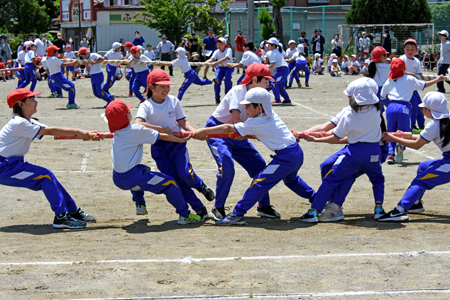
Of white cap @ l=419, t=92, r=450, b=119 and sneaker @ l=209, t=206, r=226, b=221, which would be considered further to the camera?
sneaker @ l=209, t=206, r=226, b=221

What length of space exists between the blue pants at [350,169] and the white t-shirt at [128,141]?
7.01ft

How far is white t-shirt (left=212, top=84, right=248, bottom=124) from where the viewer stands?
682 centimetres

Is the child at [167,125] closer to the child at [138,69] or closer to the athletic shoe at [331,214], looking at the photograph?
the athletic shoe at [331,214]

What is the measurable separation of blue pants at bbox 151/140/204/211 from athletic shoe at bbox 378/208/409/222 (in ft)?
7.45

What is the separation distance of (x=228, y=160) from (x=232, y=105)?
0.68 metres

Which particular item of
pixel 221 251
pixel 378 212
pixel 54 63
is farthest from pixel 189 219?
pixel 54 63

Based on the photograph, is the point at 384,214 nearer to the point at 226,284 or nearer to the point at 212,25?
the point at 226,284

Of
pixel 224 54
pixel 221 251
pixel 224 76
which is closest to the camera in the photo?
pixel 221 251

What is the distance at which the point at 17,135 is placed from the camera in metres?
6.48

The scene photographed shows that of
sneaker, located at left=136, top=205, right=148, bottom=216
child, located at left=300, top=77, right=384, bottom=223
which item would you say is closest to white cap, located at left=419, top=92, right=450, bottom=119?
child, located at left=300, top=77, right=384, bottom=223

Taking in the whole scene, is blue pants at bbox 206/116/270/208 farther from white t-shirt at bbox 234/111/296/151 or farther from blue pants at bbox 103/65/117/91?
blue pants at bbox 103/65/117/91

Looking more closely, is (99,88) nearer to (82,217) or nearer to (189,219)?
(82,217)

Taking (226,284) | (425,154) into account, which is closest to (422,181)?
(226,284)

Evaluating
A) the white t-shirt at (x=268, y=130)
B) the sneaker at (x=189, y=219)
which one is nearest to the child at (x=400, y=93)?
the white t-shirt at (x=268, y=130)
